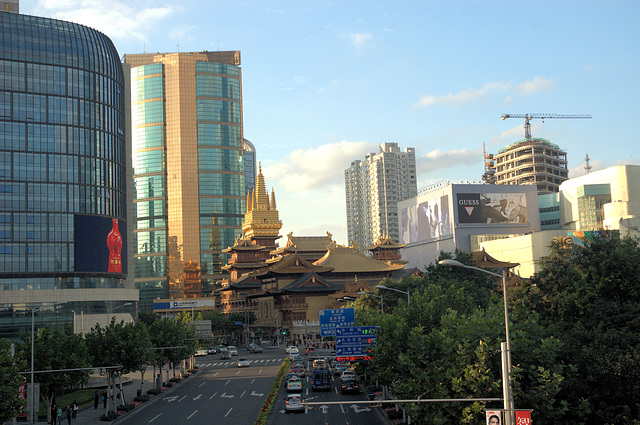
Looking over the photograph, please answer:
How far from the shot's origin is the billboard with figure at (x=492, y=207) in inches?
6102

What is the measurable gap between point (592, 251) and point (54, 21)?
91.7 metres

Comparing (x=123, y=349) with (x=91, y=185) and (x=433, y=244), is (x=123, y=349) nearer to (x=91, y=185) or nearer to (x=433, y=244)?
(x=91, y=185)

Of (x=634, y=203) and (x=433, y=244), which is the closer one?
(x=634, y=203)

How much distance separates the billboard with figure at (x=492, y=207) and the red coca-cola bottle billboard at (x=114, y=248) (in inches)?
3020

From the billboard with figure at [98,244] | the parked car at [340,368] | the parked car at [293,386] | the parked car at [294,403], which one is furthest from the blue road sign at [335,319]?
the billboard with figure at [98,244]

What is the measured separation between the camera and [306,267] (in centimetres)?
13488

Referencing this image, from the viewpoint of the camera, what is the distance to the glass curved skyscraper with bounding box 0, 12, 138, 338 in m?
100

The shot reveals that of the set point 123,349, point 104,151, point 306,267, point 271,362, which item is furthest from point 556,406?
point 306,267

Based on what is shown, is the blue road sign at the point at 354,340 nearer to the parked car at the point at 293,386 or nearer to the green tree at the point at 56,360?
the parked car at the point at 293,386

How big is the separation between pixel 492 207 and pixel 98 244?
286ft

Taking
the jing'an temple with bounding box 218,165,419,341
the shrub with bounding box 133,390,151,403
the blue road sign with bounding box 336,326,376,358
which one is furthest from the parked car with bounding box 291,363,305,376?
the jing'an temple with bounding box 218,165,419,341

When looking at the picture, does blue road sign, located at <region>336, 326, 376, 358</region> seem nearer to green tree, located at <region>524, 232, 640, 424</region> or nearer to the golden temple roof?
green tree, located at <region>524, 232, 640, 424</region>

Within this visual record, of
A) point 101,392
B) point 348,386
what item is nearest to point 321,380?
point 348,386

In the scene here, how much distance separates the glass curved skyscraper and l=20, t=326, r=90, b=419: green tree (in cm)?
4365
